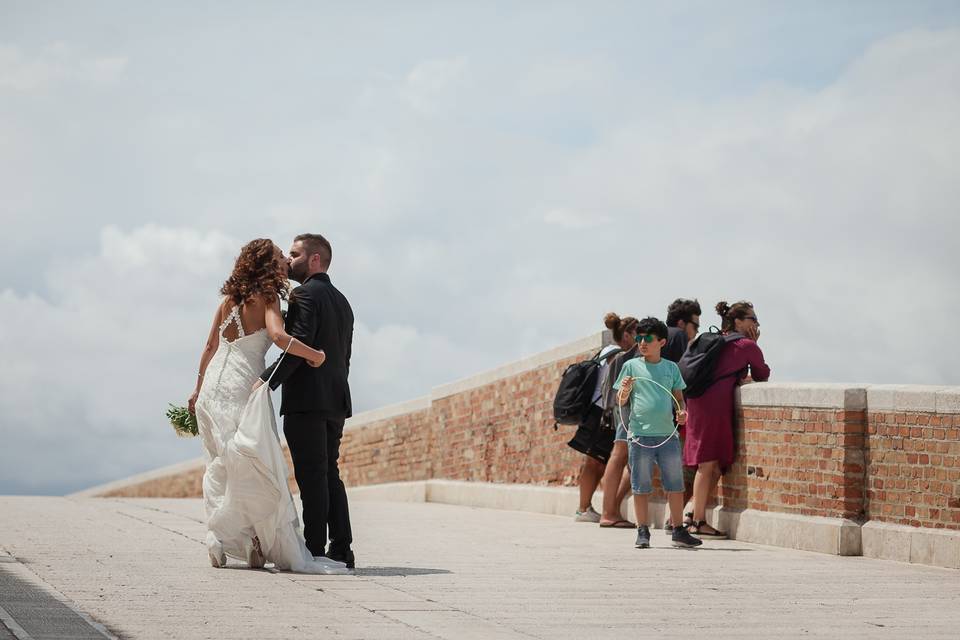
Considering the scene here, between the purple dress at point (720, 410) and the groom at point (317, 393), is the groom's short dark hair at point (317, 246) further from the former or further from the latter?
the purple dress at point (720, 410)

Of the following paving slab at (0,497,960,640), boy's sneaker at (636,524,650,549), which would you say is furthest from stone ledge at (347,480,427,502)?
boy's sneaker at (636,524,650,549)

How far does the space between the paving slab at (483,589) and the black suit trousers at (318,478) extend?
321mm

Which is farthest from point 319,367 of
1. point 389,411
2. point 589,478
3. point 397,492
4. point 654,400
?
point 389,411

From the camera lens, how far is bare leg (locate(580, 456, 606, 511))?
1264 cm

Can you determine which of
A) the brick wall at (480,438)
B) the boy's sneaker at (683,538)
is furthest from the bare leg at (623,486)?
the brick wall at (480,438)

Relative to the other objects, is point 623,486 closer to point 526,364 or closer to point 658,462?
point 658,462

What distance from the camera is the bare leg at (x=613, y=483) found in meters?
11.6

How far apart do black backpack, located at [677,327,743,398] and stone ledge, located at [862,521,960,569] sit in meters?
1.83

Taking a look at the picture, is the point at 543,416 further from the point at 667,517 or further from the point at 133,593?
the point at 133,593

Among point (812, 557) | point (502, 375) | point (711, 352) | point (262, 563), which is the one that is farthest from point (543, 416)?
point (262, 563)

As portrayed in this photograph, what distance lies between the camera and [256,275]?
760 centimetres

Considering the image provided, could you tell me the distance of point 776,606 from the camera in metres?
6.80

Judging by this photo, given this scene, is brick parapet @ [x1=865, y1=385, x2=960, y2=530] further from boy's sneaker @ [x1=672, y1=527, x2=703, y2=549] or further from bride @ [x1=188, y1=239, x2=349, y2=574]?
bride @ [x1=188, y1=239, x2=349, y2=574]

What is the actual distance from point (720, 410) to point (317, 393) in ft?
14.3
